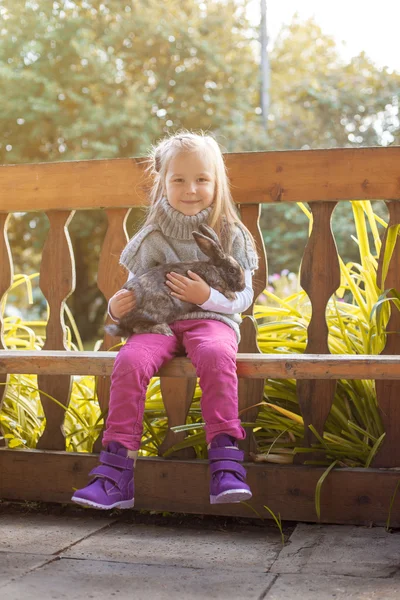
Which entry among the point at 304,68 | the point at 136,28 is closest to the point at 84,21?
the point at 136,28

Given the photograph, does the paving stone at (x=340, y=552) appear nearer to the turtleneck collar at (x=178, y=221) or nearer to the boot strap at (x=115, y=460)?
the boot strap at (x=115, y=460)

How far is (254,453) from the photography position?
8.56 ft

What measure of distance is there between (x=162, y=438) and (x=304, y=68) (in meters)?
18.9

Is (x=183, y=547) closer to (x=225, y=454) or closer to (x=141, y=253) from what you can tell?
(x=225, y=454)

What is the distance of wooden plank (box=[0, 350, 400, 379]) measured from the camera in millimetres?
2119

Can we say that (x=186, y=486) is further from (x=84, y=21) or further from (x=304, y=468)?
(x=84, y=21)

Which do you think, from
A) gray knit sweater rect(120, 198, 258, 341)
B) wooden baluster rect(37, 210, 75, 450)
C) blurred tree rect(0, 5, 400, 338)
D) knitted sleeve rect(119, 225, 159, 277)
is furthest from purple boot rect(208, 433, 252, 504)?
blurred tree rect(0, 5, 400, 338)

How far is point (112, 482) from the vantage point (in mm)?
2049

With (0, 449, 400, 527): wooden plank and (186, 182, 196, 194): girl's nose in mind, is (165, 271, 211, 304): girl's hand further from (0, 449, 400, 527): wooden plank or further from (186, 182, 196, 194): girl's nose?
(0, 449, 400, 527): wooden plank

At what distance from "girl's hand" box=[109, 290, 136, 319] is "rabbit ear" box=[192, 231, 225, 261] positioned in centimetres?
27

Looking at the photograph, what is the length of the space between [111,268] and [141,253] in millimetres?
314

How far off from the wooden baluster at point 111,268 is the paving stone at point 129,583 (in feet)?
2.55

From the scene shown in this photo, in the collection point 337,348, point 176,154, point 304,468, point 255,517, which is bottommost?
point 255,517

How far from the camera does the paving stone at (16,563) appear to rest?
75.9 inches
